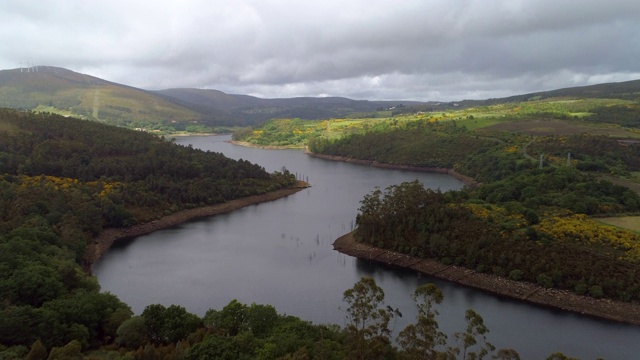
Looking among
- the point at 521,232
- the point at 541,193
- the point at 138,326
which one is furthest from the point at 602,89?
the point at 138,326

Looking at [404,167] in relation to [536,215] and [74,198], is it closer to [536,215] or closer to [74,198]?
[536,215]

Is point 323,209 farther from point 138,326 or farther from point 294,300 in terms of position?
point 138,326

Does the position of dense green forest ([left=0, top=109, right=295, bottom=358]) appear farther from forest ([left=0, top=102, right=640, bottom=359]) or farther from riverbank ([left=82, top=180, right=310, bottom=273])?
riverbank ([left=82, top=180, right=310, bottom=273])

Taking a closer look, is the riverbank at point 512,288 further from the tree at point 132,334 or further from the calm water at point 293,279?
the tree at point 132,334

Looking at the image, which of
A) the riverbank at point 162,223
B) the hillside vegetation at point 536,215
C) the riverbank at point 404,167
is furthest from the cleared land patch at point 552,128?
the riverbank at point 162,223

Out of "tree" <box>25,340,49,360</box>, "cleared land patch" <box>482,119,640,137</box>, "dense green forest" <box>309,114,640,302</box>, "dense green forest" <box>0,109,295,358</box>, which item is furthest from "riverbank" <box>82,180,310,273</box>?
"cleared land patch" <box>482,119,640,137</box>

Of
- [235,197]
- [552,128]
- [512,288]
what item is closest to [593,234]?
[512,288]
